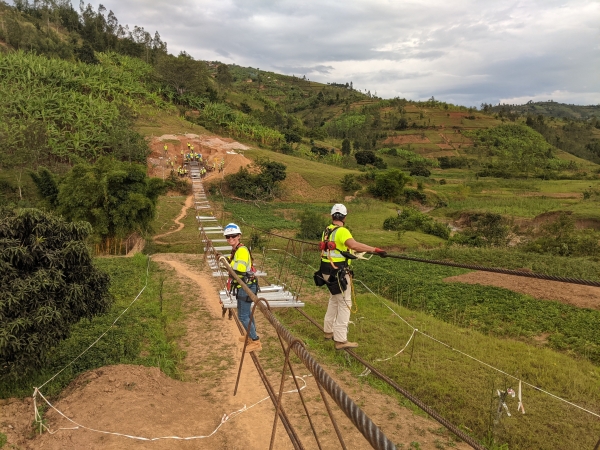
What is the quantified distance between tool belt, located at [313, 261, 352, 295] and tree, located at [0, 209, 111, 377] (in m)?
3.37

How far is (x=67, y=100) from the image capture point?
32594 millimetres

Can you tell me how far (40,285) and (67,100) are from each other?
1330 inches

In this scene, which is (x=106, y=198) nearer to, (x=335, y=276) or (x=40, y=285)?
(x=40, y=285)

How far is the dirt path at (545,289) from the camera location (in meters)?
10.5

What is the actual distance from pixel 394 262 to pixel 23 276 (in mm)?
13123

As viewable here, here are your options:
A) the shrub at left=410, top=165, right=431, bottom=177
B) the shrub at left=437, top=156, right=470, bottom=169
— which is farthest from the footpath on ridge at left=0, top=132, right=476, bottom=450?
the shrub at left=437, top=156, right=470, bottom=169

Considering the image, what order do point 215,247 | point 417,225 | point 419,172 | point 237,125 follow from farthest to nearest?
point 419,172 → point 237,125 → point 417,225 → point 215,247

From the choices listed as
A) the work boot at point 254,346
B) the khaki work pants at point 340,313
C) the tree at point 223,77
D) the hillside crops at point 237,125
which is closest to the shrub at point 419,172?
the hillside crops at point 237,125

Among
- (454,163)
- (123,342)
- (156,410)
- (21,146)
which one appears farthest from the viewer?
(454,163)

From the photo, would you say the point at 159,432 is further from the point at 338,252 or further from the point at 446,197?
the point at 446,197

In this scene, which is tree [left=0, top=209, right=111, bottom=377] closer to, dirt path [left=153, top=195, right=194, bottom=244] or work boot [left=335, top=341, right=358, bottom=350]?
work boot [left=335, top=341, right=358, bottom=350]

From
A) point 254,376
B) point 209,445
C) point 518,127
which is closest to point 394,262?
point 254,376

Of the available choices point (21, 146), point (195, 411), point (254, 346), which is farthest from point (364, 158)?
point (195, 411)

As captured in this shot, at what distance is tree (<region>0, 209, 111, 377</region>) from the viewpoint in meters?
4.65
